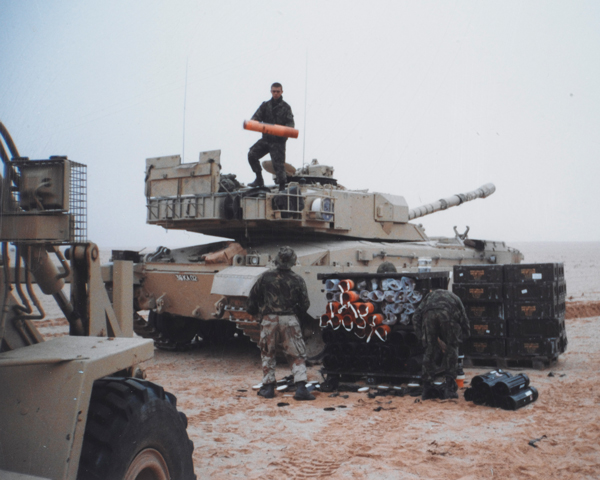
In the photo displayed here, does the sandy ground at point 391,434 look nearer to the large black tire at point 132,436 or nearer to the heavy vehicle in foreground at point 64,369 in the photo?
the large black tire at point 132,436

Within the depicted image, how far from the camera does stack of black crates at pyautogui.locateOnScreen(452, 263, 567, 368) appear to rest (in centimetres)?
859

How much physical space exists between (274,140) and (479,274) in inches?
149

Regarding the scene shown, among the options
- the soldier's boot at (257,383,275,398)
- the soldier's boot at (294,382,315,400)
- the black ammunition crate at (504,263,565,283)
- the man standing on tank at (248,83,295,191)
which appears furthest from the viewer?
the man standing on tank at (248,83,295,191)

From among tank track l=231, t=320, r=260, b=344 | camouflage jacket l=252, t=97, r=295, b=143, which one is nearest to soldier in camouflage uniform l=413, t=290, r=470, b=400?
tank track l=231, t=320, r=260, b=344

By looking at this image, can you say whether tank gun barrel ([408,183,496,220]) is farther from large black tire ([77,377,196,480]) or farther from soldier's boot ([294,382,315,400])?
large black tire ([77,377,196,480])

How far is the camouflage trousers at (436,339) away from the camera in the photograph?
272 inches

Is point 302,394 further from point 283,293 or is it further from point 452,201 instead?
point 452,201

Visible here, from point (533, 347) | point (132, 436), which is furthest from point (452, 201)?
point (132, 436)

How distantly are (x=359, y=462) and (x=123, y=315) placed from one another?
227 centimetres

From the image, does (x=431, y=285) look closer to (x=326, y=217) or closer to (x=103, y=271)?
(x=326, y=217)

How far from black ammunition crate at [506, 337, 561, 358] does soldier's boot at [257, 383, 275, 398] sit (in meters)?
3.59

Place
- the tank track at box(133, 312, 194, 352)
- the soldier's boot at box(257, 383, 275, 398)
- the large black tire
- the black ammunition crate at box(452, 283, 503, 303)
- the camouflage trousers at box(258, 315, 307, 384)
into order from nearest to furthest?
the large black tire
the soldier's boot at box(257, 383, 275, 398)
the camouflage trousers at box(258, 315, 307, 384)
the black ammunition crate at box(452, 283, 503, 303)
the tank track at box(133, 312, 194, 352)

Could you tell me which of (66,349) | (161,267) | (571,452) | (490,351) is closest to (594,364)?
(490,351)

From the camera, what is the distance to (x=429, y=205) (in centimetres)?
1379
